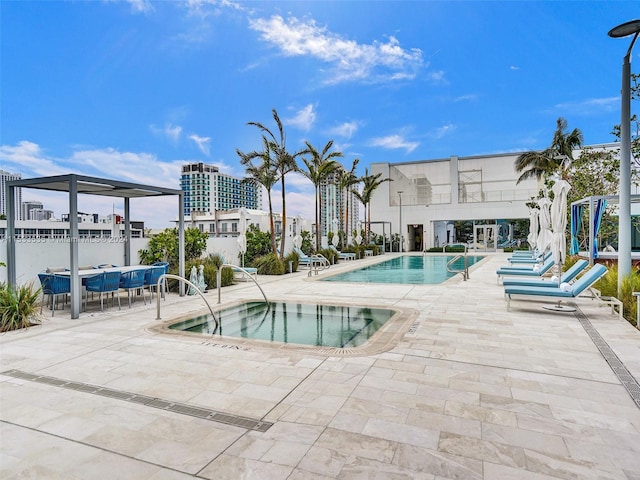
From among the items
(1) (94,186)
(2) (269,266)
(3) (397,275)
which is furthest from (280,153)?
(1) (94,186)

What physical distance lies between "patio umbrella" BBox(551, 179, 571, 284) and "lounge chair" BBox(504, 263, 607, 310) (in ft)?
1.78

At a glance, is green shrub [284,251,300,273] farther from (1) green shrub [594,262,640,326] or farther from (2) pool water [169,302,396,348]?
(1) green shrub [594,262,640,326]

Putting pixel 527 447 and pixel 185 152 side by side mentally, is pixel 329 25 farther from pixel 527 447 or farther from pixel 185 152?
pixel 185 152

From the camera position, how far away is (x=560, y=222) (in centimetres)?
798

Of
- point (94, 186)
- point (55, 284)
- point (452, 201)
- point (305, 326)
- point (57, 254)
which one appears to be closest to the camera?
point (305, 326)

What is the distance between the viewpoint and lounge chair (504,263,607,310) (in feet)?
23.3

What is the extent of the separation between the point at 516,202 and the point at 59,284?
32743 millimetres

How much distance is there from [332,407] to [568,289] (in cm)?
613

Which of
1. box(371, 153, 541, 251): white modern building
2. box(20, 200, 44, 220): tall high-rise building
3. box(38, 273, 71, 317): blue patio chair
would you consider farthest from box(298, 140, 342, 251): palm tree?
box(20, 200, 44, 220): tall high-rise building

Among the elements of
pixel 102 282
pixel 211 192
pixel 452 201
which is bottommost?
pixel 102 282

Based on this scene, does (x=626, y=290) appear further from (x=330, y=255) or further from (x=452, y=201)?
(x=452, y=201)

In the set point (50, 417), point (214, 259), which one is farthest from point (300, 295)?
point (50, 417)

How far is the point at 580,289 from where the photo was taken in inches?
280

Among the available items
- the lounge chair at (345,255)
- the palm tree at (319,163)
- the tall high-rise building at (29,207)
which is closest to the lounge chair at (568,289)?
the palm tree at (319,163)
